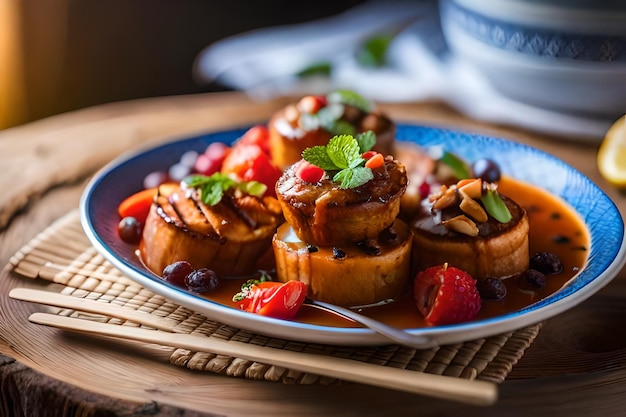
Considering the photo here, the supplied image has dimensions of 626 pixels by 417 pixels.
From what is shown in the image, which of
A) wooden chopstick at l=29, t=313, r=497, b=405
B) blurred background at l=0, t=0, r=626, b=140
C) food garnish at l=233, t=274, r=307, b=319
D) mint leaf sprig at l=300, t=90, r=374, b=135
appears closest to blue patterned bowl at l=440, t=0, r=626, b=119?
blurred background at l=0, t=0, r=626, b=140

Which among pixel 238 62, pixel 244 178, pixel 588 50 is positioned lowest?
pixel 238 62

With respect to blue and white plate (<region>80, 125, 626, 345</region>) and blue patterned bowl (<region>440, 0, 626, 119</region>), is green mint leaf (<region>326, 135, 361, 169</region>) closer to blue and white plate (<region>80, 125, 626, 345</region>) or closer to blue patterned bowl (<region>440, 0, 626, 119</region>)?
blue and white plate (<region>80, 125, 626, 345</region>)

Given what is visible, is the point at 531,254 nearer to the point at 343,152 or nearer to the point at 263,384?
the point at 343,152

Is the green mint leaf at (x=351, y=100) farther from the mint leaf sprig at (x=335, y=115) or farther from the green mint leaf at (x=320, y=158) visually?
the green mint leaf at (x=320, y=158)

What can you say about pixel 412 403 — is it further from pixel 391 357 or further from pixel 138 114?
pixel 138 114

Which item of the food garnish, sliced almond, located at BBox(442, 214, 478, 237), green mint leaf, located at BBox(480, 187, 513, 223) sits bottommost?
the food garnish

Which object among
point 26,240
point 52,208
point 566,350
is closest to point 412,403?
point 566,350

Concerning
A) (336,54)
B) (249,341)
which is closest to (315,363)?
(249,341)
